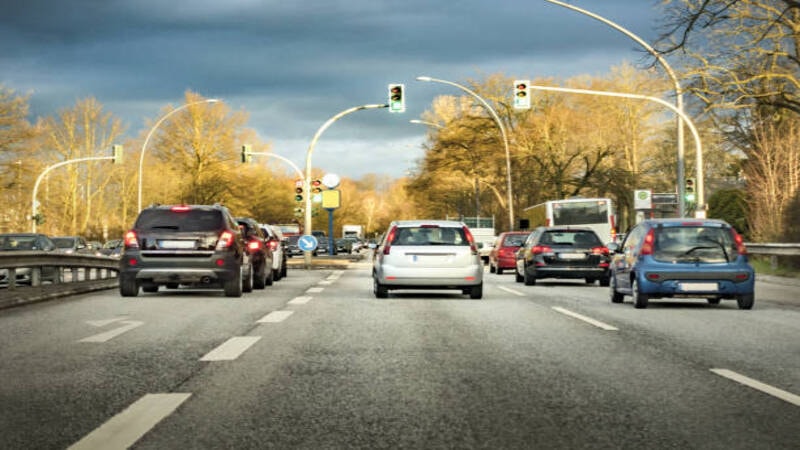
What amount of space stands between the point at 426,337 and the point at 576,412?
4.85 m

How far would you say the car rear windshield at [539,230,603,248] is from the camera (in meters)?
24.1

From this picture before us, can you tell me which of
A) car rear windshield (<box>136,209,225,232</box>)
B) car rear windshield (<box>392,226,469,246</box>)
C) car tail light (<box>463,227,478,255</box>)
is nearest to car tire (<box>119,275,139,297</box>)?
car rear windshield (<box>136,209,225,232</box>)

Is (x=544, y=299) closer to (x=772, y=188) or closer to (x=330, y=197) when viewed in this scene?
(x=772, y=188)

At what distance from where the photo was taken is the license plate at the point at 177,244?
742 inches

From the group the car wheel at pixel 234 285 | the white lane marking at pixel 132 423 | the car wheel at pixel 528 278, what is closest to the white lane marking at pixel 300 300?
the car wheel at pixel 234 285

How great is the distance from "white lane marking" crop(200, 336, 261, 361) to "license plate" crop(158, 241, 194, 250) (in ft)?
25.8

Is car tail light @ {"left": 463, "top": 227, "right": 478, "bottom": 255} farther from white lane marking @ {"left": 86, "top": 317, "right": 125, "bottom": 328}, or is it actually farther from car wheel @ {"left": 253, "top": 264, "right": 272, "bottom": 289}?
white lane marking @ {"left": 86, "top": 317, "right": 125, "bottom": 328}

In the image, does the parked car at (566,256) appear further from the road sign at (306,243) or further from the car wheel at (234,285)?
the road sign at (306,243)

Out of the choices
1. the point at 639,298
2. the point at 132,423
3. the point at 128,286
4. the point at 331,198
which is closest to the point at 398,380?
the point at 132,423

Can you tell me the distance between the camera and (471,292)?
18781 millimetres

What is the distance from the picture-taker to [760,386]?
771 cm

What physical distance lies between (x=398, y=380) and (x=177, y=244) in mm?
11570

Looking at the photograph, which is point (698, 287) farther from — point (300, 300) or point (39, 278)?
point (39, 278)

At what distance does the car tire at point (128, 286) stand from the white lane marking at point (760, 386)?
41.4 feet
